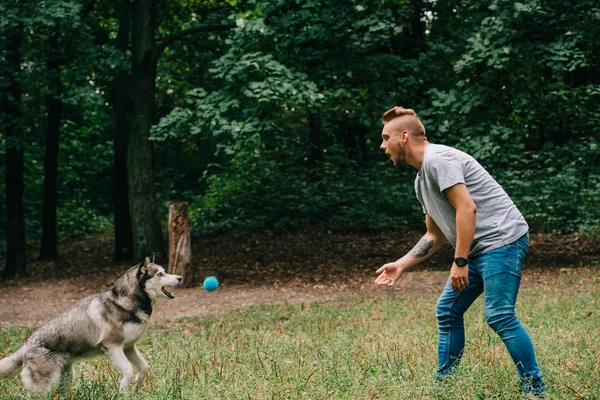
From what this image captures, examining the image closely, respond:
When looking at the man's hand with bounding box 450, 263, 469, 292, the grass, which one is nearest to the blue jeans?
the man's hand with bounding box 450, 263, 469, 292

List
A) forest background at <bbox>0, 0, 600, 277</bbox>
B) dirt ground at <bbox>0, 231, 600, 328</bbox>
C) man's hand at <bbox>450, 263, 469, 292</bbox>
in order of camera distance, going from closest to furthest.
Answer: man's hand at <bbox>450, 263, 469, 292</bbox> < dirt ground at <bbox>0, 231, 600, 328</bbox> < forest background at <bbox>0, 0, 600, 277</bbox>

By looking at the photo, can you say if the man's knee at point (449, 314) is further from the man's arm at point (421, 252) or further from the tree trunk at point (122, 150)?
the tree trunk at point (122, 150)

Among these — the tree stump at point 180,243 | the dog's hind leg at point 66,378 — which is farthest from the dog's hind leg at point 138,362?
the tree stump at point 180,243

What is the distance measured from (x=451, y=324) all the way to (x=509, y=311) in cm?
63

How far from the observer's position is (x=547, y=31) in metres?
12.3

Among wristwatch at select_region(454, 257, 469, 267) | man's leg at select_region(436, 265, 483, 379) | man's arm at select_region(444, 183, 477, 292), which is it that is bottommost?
man's leg at select_region(436, 265, 483, 379)

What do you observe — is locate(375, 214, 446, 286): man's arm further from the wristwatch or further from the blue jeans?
the wristwatch

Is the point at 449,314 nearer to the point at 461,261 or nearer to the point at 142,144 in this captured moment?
the point at 461,261

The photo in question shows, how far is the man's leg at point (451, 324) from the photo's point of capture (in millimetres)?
4512

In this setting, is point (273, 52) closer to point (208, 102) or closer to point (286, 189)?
point (208, 102)

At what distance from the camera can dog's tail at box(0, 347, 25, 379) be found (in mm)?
5262

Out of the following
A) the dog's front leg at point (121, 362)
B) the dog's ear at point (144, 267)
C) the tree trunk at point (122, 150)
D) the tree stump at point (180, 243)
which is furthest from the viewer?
the tree trunk at point (122, 150)

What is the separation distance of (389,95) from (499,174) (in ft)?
14.8

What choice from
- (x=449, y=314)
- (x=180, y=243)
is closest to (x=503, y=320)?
(x=449, y=314)
